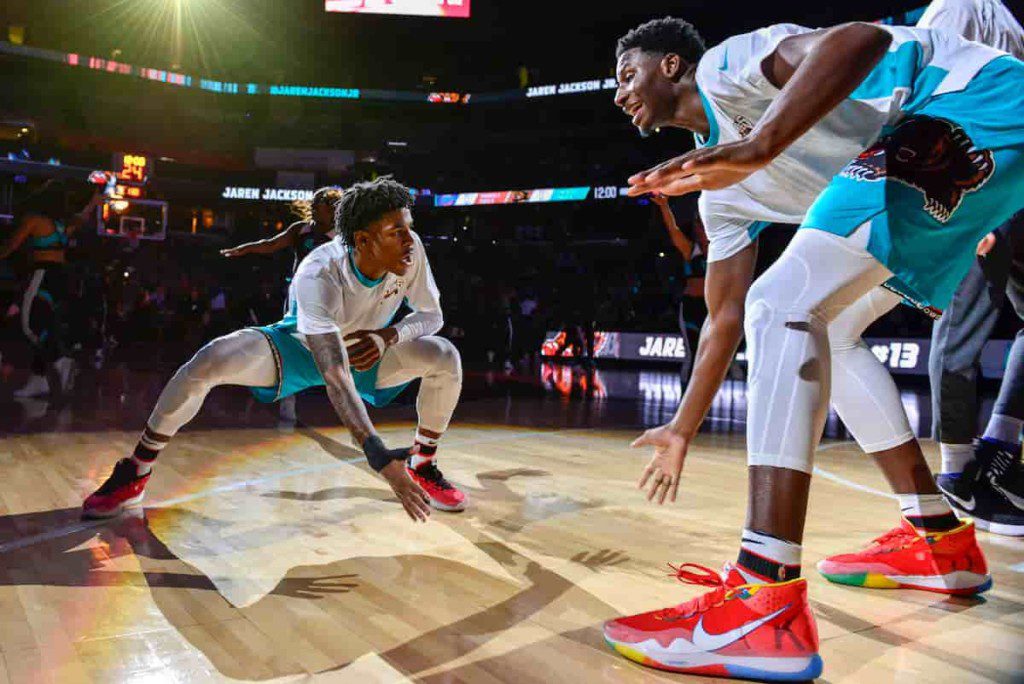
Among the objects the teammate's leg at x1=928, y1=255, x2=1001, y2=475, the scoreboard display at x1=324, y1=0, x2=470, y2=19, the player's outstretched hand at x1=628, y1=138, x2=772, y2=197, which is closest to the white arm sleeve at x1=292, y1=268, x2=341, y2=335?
the player's outstretched hand at x1=628, y1=138, x2=772, y2=197

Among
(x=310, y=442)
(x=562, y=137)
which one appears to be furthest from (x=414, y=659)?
(x=562, y=137)

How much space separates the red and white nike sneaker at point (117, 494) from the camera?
8.39 feet

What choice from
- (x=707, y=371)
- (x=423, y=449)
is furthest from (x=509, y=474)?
(x=707, y=371)

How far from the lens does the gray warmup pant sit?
2625 mm

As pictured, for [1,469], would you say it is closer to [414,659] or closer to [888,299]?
[414,659]

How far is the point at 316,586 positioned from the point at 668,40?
1491 mm

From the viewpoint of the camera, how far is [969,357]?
2.70 meters

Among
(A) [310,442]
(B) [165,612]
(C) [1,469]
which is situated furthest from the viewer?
(A) [310,442]

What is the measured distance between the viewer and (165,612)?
5.62 feet

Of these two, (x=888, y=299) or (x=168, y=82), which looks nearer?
(x=888, y=299)

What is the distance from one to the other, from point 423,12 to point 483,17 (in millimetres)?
6836

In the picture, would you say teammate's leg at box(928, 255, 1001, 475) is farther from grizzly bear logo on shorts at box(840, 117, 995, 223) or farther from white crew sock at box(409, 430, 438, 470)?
white crew sock at box(409, 430, 438, 470)

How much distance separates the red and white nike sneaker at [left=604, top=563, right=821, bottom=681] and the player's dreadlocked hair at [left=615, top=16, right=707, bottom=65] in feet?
3.46

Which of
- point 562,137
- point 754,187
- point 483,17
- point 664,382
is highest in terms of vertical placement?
point 483,17
